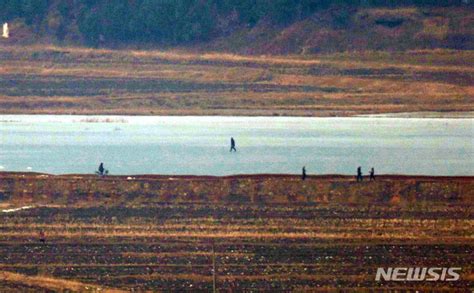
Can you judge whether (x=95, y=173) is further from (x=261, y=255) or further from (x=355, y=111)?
(x=355, y=111)

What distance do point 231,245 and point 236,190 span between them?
28.9 feet

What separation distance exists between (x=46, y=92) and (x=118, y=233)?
62.6 meters

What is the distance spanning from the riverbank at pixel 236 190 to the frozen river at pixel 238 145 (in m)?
3.32

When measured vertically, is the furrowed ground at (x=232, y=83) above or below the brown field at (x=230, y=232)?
above

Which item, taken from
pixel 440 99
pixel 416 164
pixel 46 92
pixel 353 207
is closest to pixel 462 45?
pixel 440 99

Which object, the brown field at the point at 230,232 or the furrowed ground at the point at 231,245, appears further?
the brown field at the point at 230,232

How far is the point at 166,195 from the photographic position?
41219 mm

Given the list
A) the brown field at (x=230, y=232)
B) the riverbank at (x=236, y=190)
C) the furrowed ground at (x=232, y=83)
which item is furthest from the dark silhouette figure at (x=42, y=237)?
the furrowed ground at (x=232, y=83)

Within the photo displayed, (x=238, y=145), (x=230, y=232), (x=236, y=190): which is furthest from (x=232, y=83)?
(x=230, y=232)

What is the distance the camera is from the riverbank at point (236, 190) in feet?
132
